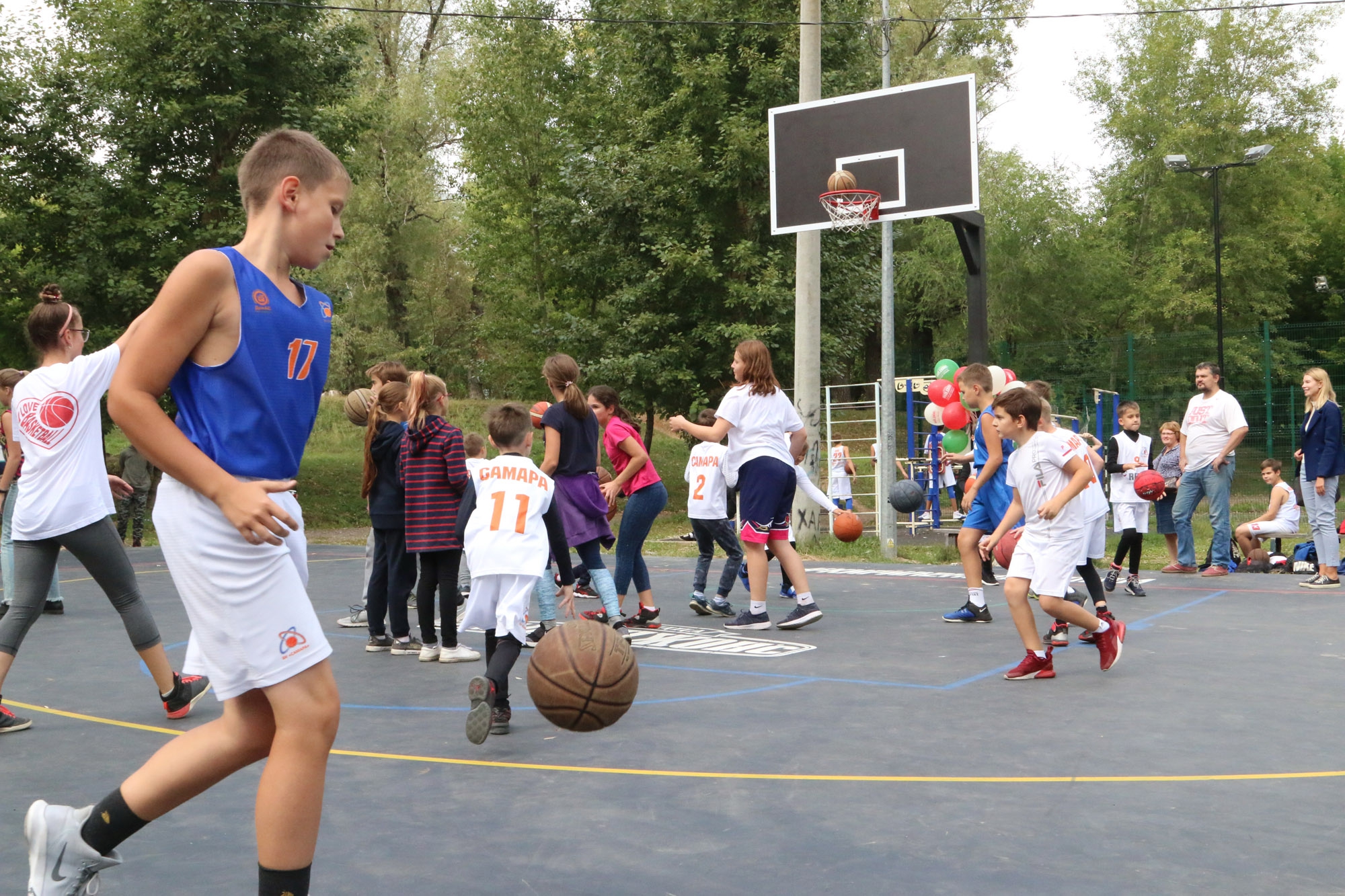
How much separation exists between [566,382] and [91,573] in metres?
3.14

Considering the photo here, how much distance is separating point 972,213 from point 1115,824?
32.1 feet

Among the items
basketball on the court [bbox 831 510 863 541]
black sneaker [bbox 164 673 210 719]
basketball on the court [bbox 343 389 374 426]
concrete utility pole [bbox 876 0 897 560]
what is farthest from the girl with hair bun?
concrete utility pole [bbox 876 0 897 560]

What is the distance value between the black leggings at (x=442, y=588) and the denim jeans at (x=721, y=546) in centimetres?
240

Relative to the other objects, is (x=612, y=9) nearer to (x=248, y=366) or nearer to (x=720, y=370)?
(x=720, y=370)

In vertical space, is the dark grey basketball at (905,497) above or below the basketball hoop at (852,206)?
below

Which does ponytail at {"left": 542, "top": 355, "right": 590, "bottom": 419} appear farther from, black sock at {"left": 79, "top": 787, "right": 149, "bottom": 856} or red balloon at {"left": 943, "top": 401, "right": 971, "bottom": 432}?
red balloon at {"left": 943, "top": 401, "right": 971, "bottom": 432}

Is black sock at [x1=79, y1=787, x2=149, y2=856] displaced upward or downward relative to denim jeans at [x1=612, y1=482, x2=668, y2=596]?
downward

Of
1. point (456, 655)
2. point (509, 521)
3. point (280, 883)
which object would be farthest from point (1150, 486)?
point (280, 883)

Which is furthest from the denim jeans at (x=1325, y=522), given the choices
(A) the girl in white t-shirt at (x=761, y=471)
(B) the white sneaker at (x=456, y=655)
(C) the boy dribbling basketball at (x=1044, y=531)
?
(B) the white sneaker at (x=456, y=655)

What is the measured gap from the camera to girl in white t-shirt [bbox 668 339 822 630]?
8.09m

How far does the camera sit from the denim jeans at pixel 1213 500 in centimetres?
1122

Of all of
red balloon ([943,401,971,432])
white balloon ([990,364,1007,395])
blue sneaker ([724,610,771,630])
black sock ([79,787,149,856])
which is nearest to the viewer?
black sock ([79,787,149,856])

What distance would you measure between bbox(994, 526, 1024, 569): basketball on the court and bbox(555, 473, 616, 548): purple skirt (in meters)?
2.83

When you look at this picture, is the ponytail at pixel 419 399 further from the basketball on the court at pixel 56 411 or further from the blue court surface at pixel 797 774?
the basketball on the court at pixel 56 411
